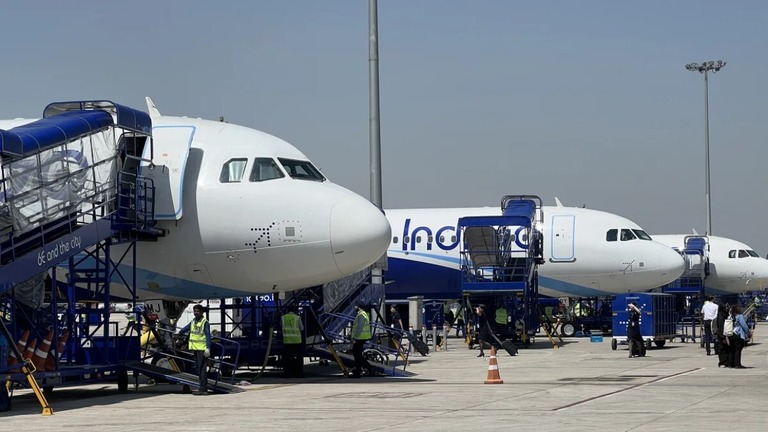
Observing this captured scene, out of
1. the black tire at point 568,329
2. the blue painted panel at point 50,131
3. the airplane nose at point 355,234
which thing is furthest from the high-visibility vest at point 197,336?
the black tire at point 568,329

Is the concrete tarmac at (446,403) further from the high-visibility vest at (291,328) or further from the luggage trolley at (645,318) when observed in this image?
the luggage trolley at (645,318)

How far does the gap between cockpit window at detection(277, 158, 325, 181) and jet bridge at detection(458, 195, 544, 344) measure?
17.8 meters

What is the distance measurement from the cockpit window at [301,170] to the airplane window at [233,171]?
2.84ft

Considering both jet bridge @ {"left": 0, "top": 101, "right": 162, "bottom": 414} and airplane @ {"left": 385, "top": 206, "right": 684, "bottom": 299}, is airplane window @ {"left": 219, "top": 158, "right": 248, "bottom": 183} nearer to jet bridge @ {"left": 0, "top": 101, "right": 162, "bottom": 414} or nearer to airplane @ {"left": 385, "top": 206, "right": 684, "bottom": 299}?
jet bridge @ {"left": 0, "top": 101, "right": 162, "bottom": 414}

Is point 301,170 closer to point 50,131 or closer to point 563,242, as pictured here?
point 50,131

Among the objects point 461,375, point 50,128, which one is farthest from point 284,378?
point 50,128

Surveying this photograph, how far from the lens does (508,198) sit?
163ft

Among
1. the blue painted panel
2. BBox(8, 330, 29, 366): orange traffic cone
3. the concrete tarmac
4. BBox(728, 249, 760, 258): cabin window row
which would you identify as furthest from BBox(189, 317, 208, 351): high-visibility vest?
BBox(728, 249, 760, 258): cabin window row

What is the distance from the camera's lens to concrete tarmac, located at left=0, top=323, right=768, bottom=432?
1811 centimetres

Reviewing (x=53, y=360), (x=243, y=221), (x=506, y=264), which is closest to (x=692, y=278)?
(x=506, y=264)

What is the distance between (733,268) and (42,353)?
46264mm

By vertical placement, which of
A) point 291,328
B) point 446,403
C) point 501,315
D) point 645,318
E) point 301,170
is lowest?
point 446,403

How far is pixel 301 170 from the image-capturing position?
87.7 feet

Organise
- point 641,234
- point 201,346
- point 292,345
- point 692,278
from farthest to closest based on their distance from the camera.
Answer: point 692,278
point 641,234
point 292,345
point 201,346
